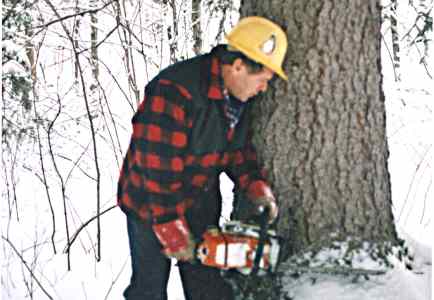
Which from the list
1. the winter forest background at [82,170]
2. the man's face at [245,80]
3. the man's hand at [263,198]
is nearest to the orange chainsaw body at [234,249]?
the man's hand at [263,198]

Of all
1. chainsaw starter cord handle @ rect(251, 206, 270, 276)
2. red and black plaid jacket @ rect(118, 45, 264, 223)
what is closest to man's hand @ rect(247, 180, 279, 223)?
chainsaw starter cord handle @ rect(251, 206, 270, 276)

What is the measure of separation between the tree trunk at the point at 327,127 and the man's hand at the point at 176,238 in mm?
644

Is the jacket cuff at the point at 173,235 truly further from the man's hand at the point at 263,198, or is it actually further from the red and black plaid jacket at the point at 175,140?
the man's hand at the point at 263,198

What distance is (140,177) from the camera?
97.5 inches

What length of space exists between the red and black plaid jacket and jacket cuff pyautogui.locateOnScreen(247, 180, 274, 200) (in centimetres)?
Result: 23

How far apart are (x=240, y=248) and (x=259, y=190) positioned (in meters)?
0.37

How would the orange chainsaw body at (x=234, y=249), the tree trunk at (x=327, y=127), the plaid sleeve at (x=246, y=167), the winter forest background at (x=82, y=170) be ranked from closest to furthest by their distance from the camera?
1. the orange chainsaw body at (x=234, y=249)
2. the tree trunk at (x=327, y=127)
3. the plaid sleeve at (x=246, y=167)
4. the winter forest background at (x=82, y=170)

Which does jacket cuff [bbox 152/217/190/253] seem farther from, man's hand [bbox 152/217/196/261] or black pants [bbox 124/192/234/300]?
black pants [bbox 124/192/234/300]

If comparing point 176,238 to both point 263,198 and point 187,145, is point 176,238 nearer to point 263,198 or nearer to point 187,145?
point 187,145

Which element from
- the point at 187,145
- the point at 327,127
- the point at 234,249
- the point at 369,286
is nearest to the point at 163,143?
the point at 187,145

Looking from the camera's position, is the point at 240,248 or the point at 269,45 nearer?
the point at 269,45

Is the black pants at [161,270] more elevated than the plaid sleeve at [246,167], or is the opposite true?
the plaid sleeve at [246,167]

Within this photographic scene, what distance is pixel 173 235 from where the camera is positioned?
2.33 m

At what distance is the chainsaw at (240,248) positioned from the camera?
2.39 m
